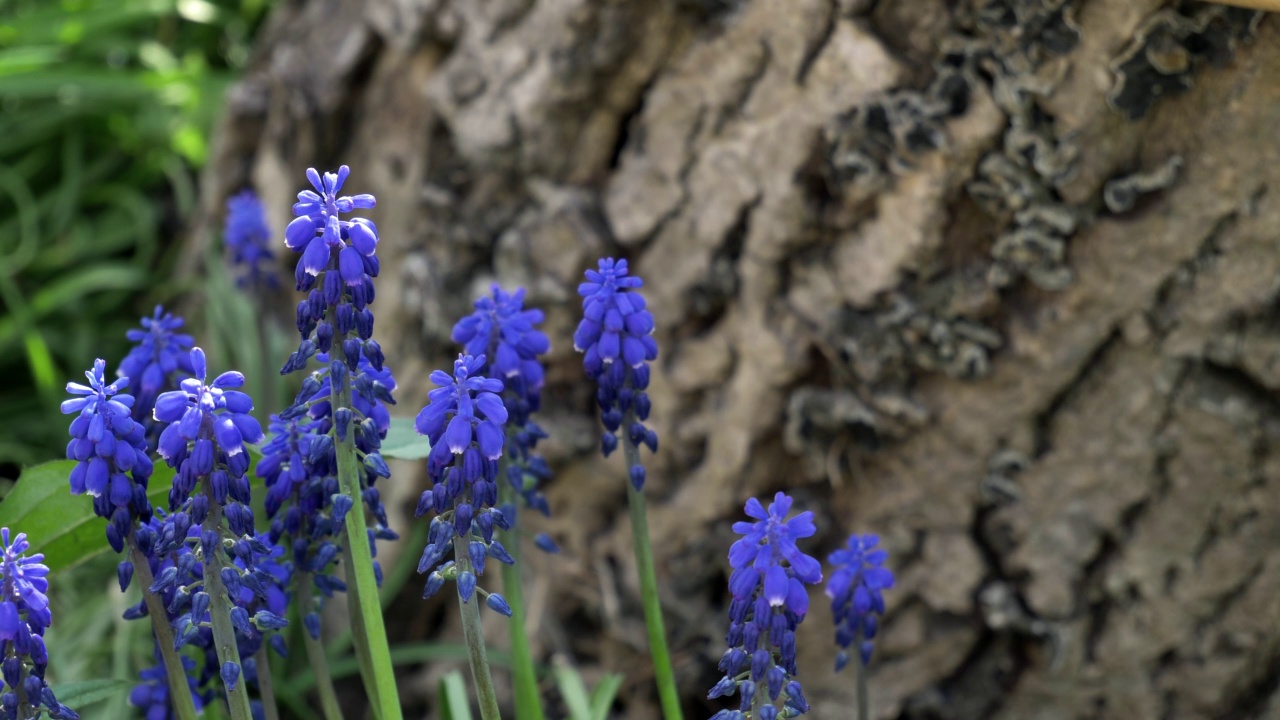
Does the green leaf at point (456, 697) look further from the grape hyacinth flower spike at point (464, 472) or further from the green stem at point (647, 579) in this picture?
the grape hyacinth flower spike at point (464, 472)

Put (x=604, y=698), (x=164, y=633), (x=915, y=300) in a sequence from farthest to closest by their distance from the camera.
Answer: (x=915, y=300)
(x=604, y=698)
(x=164, y=633)

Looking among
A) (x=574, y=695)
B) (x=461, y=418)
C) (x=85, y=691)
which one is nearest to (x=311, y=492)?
(x=461, y=418)

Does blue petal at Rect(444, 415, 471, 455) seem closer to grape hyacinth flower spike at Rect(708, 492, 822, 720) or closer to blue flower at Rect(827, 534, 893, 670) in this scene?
grape hyacinth flower spike at Rect(708, 492, 822, 720)

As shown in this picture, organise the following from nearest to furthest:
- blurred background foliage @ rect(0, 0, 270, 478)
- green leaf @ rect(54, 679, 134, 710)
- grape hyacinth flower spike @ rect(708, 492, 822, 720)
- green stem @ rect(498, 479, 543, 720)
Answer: grape hyacinth flower spike @ rect(708, 492, 822, 720) < green leaf @ rect(54, 679, 134, 710) < green stem @ rect(498, 479, 543, 720) < blurred background foliage @ rect(0, 0, 270, 478)

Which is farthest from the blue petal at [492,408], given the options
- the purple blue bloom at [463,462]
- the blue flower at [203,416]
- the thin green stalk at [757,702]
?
the thin green stalk at [757,702]

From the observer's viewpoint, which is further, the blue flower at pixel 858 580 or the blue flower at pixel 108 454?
the blue flower at pixel 858 580

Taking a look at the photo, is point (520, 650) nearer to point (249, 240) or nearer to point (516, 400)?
point (516, 400)

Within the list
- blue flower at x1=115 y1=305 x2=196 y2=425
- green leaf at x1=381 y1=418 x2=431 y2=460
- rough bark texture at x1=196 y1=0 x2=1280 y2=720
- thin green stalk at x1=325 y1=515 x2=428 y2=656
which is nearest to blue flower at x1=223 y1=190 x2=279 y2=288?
rough bark texture at x1=196 y1=0 x2=1280 y2=720
